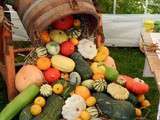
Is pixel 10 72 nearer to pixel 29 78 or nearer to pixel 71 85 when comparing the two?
pixel 29 78

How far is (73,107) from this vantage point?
10.2 ft

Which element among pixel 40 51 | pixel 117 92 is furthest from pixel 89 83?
pixel 40 51

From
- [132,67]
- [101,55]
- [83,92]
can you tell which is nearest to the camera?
[83,92]

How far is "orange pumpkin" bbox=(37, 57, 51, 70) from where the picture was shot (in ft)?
11.1

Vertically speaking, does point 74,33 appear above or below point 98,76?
above

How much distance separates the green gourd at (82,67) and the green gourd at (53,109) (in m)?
0.27

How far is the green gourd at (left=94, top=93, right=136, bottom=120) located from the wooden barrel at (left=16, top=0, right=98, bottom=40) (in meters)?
0.64

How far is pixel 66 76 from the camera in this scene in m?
3.39

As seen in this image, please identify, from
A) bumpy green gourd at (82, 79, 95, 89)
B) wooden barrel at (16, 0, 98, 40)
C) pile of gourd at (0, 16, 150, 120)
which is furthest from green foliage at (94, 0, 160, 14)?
bumpy green gourd at (82, 79, 95, 89)

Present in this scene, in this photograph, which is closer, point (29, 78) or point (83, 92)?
point (83, 92)

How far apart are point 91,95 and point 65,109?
0.25 metres

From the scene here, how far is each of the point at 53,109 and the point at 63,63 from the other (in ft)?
1.28

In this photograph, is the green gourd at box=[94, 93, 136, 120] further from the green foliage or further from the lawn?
the green foliage

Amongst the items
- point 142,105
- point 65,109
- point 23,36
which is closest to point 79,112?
point 65,109
